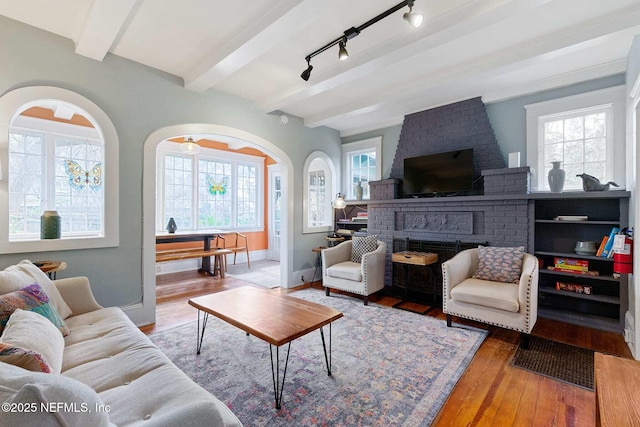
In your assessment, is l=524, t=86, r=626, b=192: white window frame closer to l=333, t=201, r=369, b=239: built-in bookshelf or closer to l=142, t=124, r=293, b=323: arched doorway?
l=333, t=201, r=369, b=239: built-in bookshelf

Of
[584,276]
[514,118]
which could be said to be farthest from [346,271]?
[514,118]

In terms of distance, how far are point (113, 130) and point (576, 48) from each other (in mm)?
4415

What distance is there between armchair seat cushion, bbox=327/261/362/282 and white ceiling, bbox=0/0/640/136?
2.32m

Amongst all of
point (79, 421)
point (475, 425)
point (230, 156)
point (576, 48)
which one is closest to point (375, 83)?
point (576, 48)

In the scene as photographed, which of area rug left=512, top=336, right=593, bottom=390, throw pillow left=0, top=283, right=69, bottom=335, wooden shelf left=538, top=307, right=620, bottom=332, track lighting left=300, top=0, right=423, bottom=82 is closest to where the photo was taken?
throw pillow left=0, top=283, right=69, bottom=335

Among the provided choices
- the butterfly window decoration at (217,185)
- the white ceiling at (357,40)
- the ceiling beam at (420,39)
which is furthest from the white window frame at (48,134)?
the ceiling beam at (420,39)

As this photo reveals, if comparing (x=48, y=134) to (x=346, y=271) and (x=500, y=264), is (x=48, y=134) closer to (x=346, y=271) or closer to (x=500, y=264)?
(x=346, y=271)

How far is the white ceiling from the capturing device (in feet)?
7.18

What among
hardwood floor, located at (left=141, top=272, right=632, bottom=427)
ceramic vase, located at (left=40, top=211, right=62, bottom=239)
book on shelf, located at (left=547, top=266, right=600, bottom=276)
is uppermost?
ceramic vase, located at (left=40, top=211, right=62, bottom=239)

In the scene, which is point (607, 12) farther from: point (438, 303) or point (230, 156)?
point (230, 156)

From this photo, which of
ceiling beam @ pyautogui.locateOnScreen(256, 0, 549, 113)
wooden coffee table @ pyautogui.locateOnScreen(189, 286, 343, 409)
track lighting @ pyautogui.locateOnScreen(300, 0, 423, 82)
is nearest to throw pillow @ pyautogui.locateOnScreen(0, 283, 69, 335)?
wooden coffee table @ pyautogui.locateOnScreen(189, 286, 343, 409)

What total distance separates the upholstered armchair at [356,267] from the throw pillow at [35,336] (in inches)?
117

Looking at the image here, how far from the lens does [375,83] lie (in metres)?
3.57

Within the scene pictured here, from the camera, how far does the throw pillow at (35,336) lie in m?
1.28
